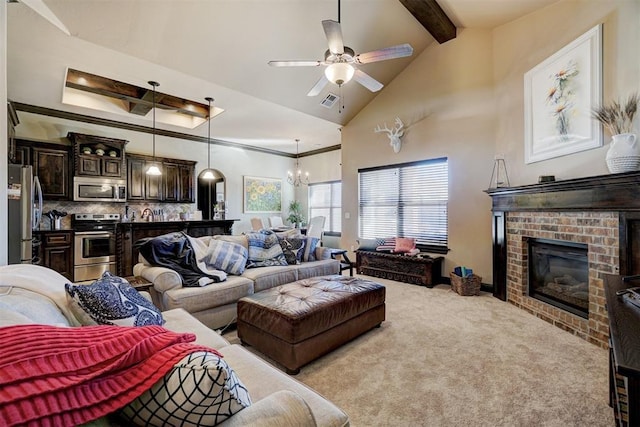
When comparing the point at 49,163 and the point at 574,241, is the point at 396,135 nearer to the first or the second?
the point at 574,241

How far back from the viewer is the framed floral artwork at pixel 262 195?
780cm

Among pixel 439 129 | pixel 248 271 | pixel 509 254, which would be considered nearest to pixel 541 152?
pixel 509 254

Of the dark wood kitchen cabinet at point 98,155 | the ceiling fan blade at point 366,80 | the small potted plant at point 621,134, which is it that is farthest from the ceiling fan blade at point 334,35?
the dark wood kitchen cabinet at point 98,155

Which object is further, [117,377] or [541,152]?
[541,152]

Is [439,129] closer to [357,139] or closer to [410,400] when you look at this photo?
[357,139]

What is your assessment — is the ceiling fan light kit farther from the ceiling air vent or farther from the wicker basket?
the wicker basket

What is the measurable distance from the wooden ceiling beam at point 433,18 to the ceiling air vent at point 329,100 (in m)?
1.68

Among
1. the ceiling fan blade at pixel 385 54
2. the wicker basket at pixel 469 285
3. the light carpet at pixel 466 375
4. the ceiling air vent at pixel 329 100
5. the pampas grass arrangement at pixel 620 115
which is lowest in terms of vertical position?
the light carpet at pixel 466 375

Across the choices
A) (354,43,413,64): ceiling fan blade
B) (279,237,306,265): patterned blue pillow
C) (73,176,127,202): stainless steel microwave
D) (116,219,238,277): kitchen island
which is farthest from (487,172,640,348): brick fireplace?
(73,176,127,202): stainless steel microwave

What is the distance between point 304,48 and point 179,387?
428 cm

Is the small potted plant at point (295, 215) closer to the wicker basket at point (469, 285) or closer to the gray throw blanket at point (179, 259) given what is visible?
the wicker basket at point (469, 285)

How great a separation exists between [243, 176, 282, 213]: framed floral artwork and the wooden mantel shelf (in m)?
5.85

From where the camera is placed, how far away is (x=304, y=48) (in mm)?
4016

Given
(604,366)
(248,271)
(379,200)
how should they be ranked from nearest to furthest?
(604,366), (248,271), (379,200)
